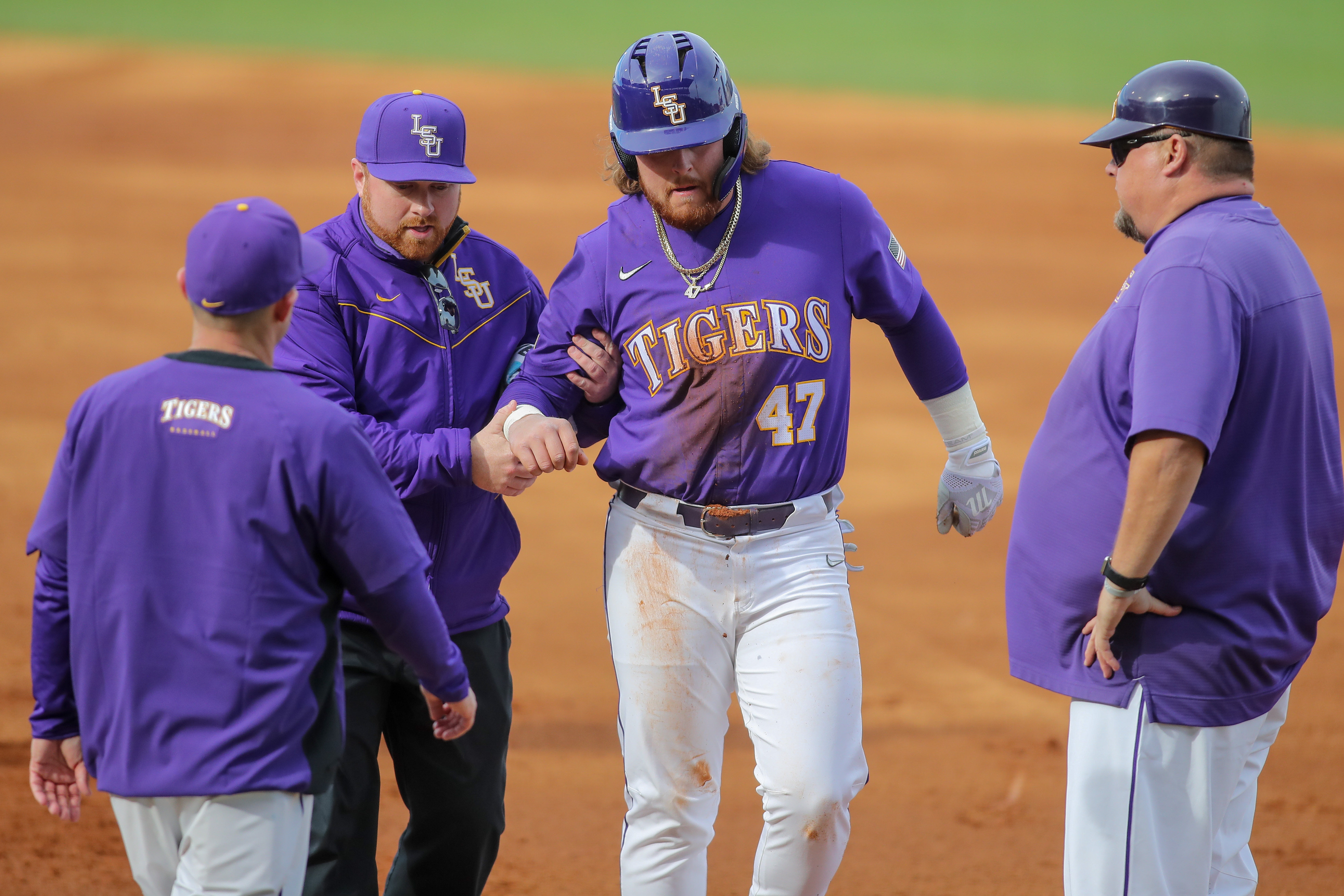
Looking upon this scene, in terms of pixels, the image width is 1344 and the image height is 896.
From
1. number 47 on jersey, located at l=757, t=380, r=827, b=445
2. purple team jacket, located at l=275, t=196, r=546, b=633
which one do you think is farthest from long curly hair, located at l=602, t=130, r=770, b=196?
number 47 on jersey, located at l=757, t=380, r=827, b=445

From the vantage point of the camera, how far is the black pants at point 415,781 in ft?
12.3

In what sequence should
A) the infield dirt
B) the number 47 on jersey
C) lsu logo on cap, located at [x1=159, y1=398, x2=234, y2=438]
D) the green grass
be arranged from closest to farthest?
lsu logo on cap, located at [x1=159, y1=398, x2=234, y2=438]
the number 47 on jersey
the infield dirt
the green grass

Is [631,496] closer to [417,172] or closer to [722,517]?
[722,517]

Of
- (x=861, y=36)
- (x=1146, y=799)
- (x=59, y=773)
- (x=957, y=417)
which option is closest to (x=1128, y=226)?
(x=957, y=417)

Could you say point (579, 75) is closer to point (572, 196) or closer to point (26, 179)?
point (572, 196)

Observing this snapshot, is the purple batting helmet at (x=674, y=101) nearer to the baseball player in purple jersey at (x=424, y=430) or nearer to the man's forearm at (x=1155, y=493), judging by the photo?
the baseball player in purple jersey at (x=424, y=430)

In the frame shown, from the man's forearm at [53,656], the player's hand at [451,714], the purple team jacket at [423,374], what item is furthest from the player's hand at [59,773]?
the purple team jacket at [423,374]

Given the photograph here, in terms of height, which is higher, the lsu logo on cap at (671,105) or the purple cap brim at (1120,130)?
the lsu logo on cap at (671,105)

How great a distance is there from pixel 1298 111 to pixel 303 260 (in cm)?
2357

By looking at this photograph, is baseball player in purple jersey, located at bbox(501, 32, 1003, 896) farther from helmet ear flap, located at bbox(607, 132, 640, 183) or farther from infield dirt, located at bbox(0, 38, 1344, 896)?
infield dirt, located at bbox(0, 38, 1344, 896)

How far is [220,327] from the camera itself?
2.81 metres

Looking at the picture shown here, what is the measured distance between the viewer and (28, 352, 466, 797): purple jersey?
106 inches

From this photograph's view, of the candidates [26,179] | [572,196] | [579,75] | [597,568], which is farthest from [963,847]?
[579,75]

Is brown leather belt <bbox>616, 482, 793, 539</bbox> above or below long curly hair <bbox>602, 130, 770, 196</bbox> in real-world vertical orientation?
below
